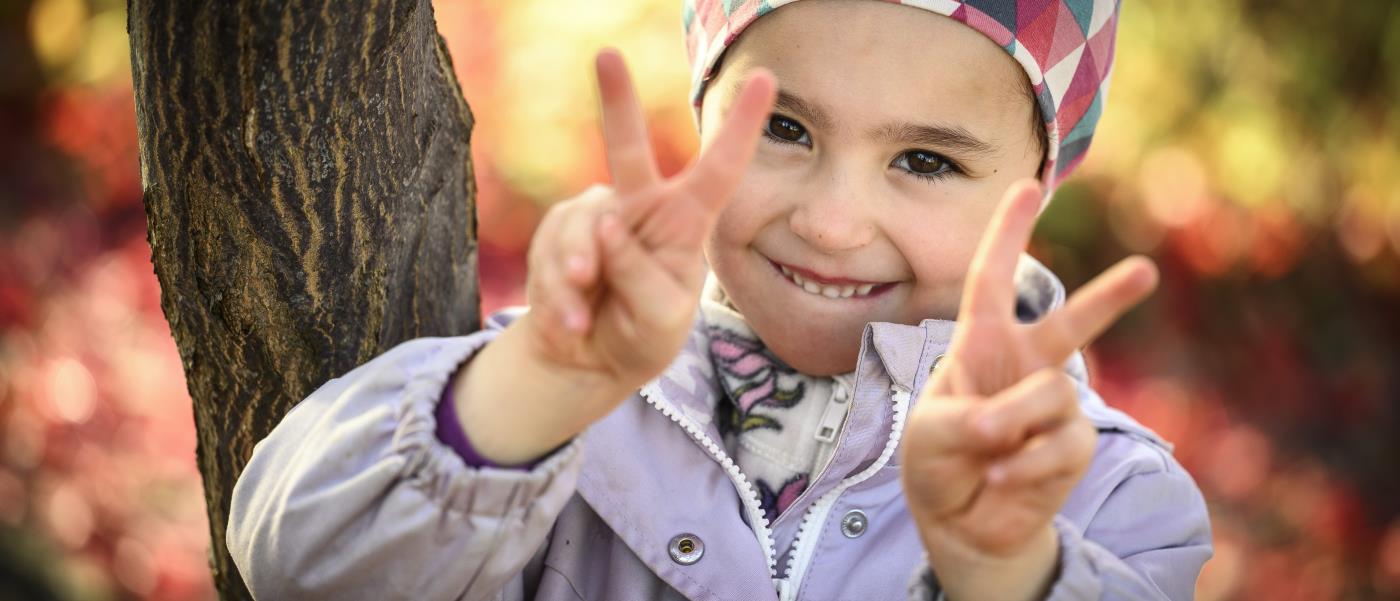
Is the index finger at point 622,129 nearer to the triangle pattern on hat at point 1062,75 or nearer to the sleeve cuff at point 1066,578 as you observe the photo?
the sleeve cuff at point 1066,578

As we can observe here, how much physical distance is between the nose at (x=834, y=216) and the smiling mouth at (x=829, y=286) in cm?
8

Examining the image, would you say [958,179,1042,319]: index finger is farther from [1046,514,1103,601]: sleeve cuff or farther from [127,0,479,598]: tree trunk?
[127,0,479,598]: tree trunk

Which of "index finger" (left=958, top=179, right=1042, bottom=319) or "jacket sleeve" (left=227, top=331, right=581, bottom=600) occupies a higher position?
"index finger" (left=958, top=179, right=1042, bottom=319)

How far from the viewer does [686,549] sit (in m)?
1.47

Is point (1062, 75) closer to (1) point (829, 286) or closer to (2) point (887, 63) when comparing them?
(2) point (887, 63)

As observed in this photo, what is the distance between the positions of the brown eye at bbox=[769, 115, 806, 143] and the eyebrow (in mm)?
36

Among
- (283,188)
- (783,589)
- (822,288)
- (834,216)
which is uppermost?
(283,188)

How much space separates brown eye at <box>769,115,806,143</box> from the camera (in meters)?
1.50

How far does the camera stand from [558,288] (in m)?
1.08

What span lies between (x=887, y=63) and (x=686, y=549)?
26.2 inches

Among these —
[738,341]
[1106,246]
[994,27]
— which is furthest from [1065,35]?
[1106,246]

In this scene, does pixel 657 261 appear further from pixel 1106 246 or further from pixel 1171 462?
pixel 1106 246

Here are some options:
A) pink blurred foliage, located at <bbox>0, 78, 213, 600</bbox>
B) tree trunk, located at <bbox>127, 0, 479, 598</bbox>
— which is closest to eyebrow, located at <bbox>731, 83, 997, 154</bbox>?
tree trunk, located at <bbox>127, 0, 479, 598</bbox>

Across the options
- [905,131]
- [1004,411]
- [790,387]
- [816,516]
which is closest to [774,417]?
[790,387]
